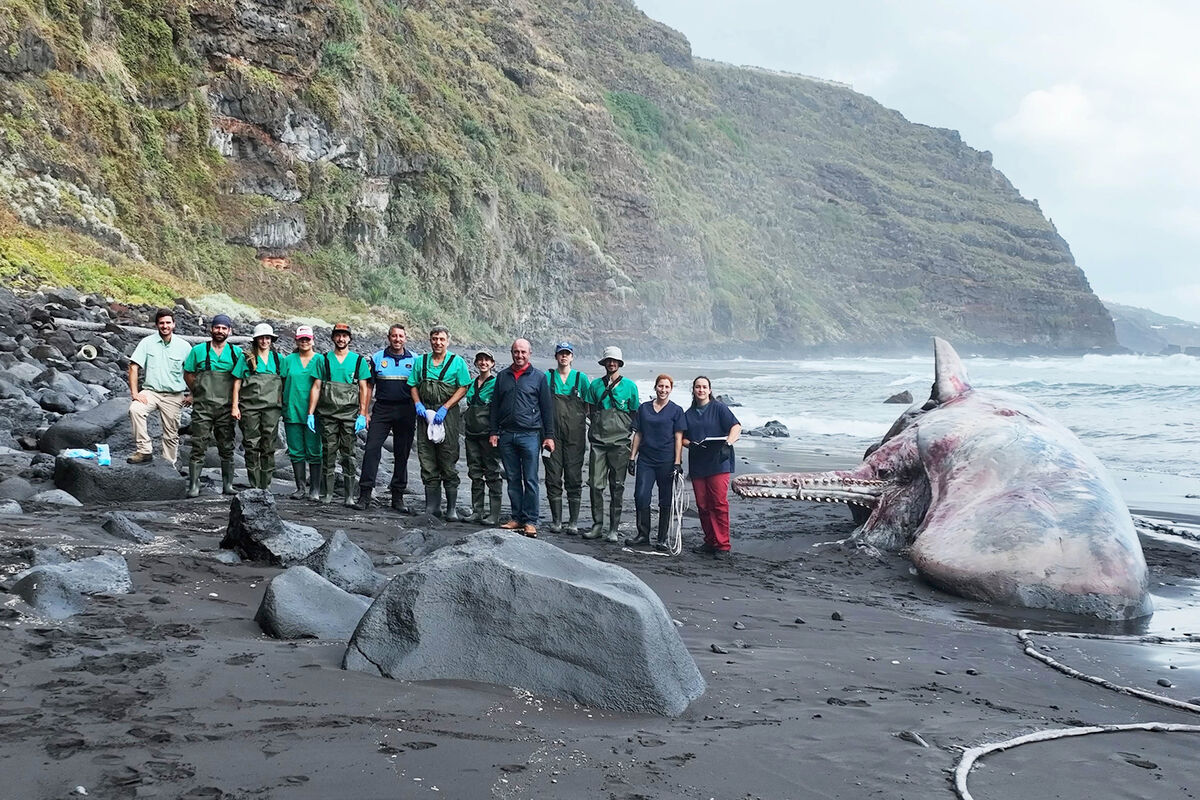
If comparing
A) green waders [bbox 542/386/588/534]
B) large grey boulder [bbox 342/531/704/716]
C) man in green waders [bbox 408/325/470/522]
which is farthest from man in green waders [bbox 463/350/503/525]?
large grey boulder [bbox 342/531/704/716]

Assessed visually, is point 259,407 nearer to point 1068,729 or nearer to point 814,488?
point 814,488

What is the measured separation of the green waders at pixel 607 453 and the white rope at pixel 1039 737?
5.44 m

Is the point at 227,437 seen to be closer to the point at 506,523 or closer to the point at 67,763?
the point at 506,523

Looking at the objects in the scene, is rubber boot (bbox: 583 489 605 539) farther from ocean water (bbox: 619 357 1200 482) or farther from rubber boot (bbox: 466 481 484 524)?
ocean water (bbox: 619 357 1200 482)

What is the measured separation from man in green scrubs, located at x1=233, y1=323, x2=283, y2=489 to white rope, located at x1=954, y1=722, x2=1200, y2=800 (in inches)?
286

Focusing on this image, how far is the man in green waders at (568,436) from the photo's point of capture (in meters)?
9.76

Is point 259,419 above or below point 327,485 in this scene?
above

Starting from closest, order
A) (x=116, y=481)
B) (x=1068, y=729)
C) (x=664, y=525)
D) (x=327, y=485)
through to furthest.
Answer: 1. (x=1068, y=729)
2. (x=116, y=481)
3. (x=664, y=525)
4. (x=327, y=485)

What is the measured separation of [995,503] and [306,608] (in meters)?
5.28

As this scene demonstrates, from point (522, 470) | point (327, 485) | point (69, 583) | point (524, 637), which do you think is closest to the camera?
point (524, 637)

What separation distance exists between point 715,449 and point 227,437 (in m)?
4.64

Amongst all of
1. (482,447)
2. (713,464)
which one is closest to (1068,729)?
(713,464)

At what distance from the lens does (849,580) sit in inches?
316

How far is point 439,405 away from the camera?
964cm
